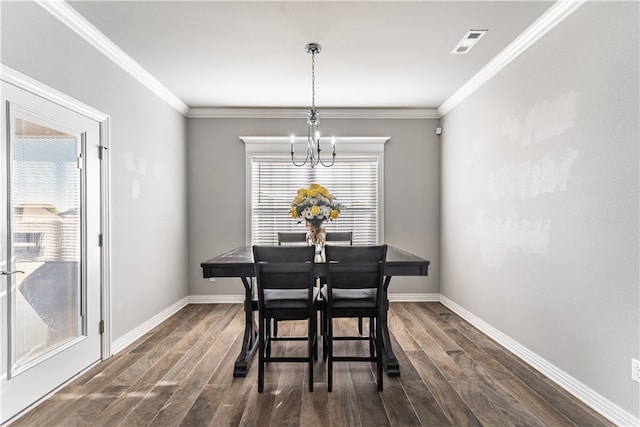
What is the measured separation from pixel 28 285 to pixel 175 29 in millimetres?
2100

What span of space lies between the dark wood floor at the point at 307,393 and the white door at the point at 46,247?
0.22 metres

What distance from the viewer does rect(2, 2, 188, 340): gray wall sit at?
2.46 m

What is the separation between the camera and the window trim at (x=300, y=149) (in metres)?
5.27

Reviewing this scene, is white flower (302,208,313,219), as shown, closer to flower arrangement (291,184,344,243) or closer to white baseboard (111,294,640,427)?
flower arrangement (291,184,344,243)

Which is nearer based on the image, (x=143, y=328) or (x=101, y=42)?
(x=101, y=42)

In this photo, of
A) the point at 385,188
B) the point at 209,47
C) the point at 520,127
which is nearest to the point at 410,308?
the point at 385,188

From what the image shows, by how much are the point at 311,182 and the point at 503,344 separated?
3064mm

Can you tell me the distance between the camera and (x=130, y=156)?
365 centimetres

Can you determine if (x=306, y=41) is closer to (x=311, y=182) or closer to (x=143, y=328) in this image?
(x=311, y=182)

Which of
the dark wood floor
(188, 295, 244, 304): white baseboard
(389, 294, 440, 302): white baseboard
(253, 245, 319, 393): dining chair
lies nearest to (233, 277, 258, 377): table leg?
the dark wood floor

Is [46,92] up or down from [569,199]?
up

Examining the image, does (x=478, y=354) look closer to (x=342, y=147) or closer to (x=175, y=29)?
(x=342, y=147)

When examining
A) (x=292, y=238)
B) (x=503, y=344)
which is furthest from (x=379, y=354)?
(x=292, y=238)

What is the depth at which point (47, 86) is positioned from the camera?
252 cm
